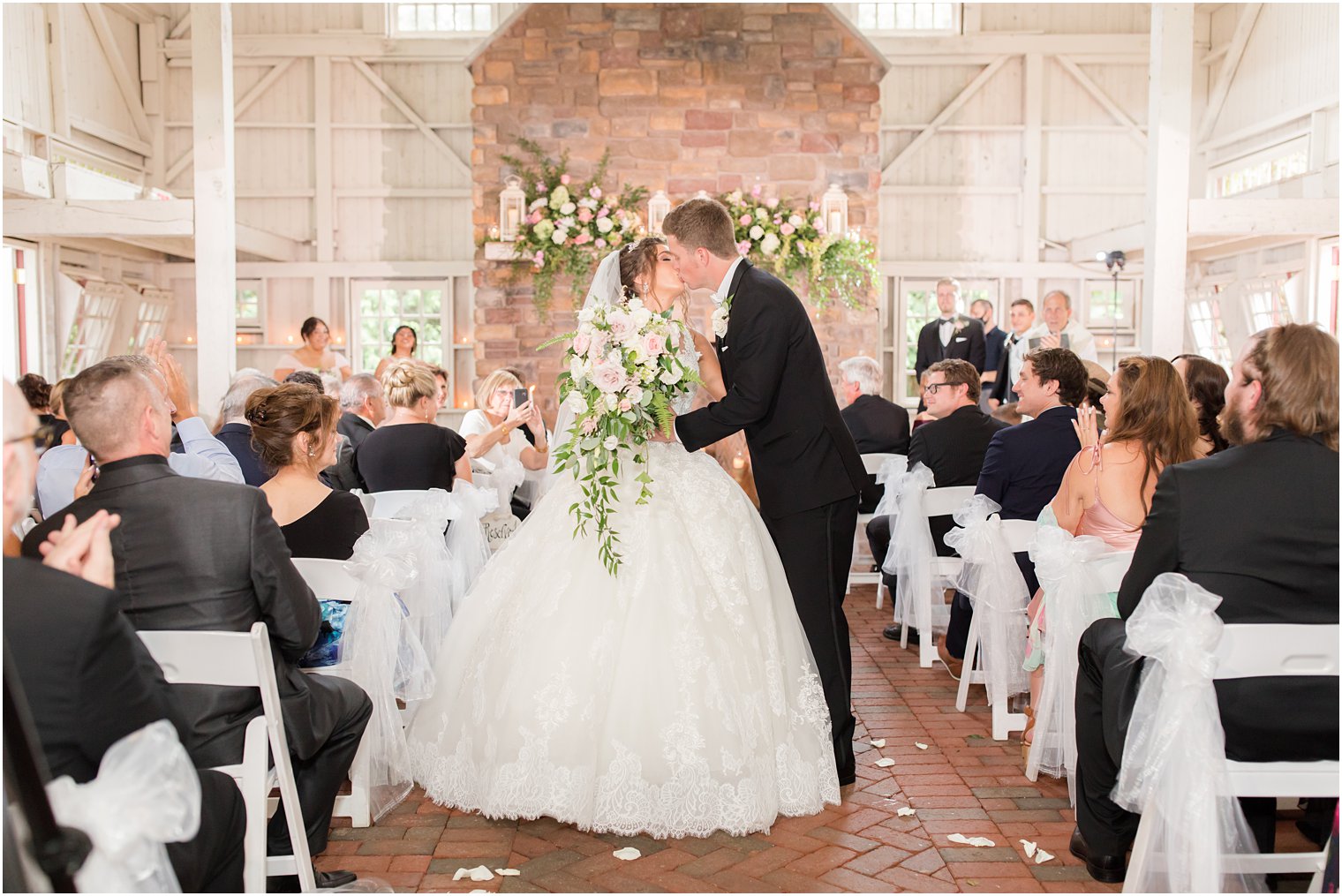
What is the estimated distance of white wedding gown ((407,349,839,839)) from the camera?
3150 mm

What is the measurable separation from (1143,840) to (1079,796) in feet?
2.08

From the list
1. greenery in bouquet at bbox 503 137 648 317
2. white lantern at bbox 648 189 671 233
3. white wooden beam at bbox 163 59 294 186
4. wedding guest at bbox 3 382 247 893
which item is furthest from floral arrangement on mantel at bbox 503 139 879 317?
wedding guest at bbox 3 382 247 893

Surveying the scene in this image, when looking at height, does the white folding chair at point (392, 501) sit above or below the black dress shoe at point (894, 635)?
above

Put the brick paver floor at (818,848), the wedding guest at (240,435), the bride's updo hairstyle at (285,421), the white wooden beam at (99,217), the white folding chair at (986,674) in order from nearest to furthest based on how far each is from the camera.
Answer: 1. the brick paver floor at (818,848)
2. the bride's updo hairstyle at (285,421)
3. the white folding chair at (986,674)
4. the wedding guest at (240,435)
5. the white wooden beam at (99,217)

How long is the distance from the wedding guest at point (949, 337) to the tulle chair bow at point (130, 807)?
8.78 m

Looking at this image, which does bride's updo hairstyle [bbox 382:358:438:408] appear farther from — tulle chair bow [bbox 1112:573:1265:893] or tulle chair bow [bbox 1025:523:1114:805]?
tulle chair bow [bbox 1112:573:1265:893]

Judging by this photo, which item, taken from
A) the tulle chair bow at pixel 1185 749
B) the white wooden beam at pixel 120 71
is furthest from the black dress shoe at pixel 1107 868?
the white wooden beam at pixel 120 71

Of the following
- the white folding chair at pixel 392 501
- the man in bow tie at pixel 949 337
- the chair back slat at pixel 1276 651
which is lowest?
the chair back slat at pixel 1276 651

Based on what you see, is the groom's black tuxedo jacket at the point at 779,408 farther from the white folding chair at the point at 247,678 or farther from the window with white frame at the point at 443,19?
the window with white frame at the point at 443,19

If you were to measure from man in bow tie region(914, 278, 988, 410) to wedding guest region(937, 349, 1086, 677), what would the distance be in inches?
204

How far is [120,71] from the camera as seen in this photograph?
11.8 m

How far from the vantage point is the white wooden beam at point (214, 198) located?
270 inches

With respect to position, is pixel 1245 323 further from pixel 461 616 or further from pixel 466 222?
pixel 461 616

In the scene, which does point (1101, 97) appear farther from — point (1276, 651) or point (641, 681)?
point (1276, 651)
